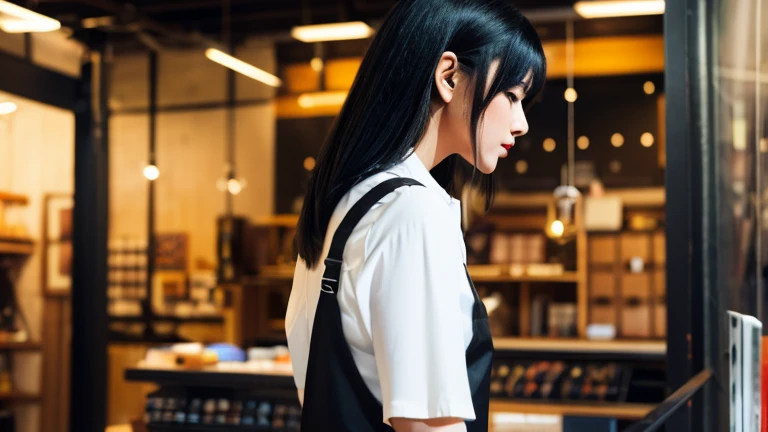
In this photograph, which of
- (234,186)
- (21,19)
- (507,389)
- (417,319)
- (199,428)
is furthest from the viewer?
(234,186)

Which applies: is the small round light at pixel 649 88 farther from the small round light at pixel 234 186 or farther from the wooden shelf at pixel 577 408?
the small round light at pixel 234 186

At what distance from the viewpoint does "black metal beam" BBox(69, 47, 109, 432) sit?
4.80 metres

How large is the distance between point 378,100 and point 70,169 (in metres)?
4.24

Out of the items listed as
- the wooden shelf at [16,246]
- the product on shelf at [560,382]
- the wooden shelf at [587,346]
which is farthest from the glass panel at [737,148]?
the wooden shelf at [16,246]

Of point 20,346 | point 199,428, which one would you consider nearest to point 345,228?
point 199,428

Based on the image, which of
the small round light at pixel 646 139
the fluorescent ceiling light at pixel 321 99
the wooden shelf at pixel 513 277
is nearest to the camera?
the wooden shelf at pixel 513 277

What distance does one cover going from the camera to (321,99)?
916 cm

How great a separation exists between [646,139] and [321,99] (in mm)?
3265

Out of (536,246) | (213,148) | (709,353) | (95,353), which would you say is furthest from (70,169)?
(213,148)

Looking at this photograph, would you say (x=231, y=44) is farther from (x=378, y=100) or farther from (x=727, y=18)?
(x=378, y=100)

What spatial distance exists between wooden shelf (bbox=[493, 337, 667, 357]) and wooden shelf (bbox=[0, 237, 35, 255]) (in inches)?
107

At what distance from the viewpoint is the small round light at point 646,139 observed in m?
7.88

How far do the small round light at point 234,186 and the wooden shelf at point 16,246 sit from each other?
4089 mm

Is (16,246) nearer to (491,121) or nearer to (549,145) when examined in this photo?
(491,121)
